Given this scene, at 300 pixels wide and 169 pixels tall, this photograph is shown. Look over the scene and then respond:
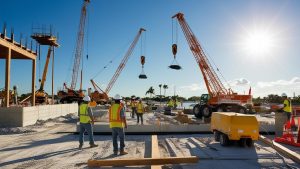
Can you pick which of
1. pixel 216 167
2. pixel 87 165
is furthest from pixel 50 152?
pixel 216 167

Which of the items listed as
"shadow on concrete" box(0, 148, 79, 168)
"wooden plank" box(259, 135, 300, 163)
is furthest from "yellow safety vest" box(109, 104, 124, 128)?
"wooden plank" box(259, 135, 300, 163)

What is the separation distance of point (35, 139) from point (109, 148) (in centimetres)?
400

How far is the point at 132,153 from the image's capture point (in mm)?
10617

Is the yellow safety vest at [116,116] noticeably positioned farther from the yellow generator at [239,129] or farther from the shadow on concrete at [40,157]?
the yellow generator at [239,129]

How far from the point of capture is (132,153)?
10.6 metres

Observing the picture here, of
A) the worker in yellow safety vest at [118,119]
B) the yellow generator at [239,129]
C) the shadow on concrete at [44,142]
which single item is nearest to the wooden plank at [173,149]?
the worker in yellow safety vest at [118,119]

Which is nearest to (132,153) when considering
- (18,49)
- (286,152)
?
(286,152)

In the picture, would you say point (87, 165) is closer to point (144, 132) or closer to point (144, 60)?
point (144, 132)

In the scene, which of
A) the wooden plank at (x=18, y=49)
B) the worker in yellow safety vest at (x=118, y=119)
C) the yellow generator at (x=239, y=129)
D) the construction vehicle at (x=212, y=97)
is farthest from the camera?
the construction vehicle at (x=212, y=97)

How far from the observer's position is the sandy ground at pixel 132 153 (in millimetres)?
8930

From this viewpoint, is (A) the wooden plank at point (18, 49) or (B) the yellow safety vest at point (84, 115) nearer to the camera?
(B) the yellow safety vest at point (84, 115)

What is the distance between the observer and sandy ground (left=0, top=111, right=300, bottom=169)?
8930 mm

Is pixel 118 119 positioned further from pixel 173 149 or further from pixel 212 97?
pixel 212 97

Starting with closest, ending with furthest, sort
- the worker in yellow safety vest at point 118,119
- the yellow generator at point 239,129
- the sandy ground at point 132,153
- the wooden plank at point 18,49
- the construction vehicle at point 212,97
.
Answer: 1. the sandy ground at point 132,153
2. the worker in yellow safety vest at point 118,119
3. the yellow generator at point 239,129
4. the wooden plank at point 18,49
5. the construction vehicle at point 212,97
